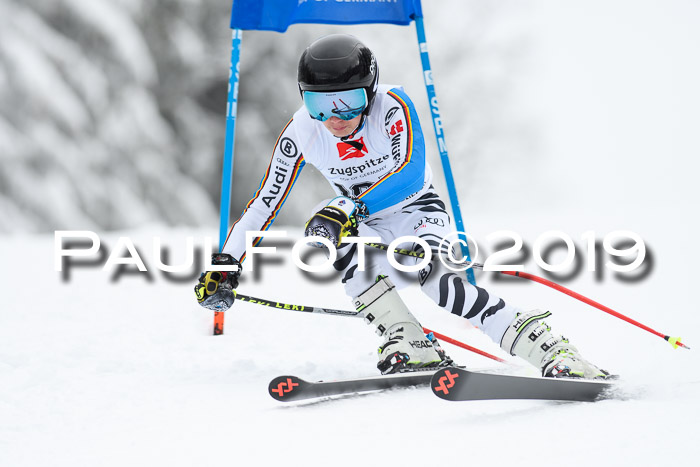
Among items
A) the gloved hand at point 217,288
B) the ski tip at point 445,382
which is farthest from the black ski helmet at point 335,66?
the ski tip at point 445,382

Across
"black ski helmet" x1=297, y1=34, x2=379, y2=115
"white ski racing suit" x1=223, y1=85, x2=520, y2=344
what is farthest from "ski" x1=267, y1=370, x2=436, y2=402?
"black ski helmet" x1=297, y1=34, x2=379, y2=115

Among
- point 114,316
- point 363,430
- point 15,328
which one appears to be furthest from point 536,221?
point 363,430

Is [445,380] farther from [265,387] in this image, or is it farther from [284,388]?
[265,387]

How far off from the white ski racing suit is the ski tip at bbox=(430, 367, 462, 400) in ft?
2.45

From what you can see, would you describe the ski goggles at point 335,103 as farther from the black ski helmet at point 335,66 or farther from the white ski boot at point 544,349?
the white ski boot at point 544,349

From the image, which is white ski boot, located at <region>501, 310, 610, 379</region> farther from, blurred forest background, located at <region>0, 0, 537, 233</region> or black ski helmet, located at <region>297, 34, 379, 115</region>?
blurred forest background, located at <region>0, 0, 537, 233</region>

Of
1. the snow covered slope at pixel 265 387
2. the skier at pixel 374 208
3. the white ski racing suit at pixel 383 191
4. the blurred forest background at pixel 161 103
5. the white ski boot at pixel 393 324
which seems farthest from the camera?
the blurred forest background at pixel 161 103

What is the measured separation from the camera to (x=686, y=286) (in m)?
6.32

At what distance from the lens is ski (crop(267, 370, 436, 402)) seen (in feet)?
10.0

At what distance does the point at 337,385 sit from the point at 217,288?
0.71 metres

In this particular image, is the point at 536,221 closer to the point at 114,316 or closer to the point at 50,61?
the point at 114,316

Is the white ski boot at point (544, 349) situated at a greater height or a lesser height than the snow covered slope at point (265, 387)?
greater

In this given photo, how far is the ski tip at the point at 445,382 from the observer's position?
2621 mm

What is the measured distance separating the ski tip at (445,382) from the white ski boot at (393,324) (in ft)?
2.78
